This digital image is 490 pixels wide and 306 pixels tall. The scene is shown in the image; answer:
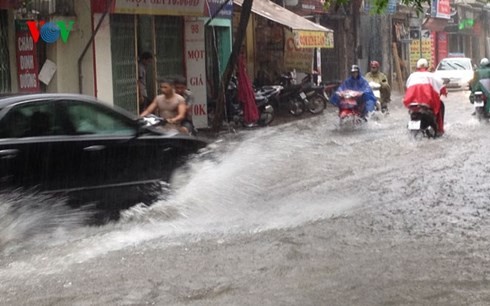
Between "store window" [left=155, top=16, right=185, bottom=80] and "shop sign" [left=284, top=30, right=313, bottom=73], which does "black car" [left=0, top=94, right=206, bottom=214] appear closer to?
"store window" [left=155, top=16, right=185, bottom=80]

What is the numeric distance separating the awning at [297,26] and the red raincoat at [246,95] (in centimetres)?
194

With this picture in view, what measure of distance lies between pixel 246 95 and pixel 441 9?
2579 cm

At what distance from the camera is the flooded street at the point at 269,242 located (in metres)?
5.89

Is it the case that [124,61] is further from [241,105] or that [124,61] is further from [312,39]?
[312,39]

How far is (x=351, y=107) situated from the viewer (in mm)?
18062

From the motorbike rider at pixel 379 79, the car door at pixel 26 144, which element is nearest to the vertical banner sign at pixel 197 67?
the motorbike rider at pixel 379 79

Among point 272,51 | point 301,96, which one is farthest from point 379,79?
point 272,51

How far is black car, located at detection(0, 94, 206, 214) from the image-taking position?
24.4 feet

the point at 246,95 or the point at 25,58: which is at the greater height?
the point at 25,58

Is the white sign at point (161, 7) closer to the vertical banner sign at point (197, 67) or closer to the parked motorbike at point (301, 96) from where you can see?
the vertical banner sign at point (197, 67)

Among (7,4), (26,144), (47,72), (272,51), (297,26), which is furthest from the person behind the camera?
(272,51)

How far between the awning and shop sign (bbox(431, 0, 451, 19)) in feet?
64.5

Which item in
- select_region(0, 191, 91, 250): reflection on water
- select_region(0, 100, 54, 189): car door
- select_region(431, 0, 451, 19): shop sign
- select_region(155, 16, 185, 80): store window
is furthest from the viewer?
select_region(431, 0, 451, 19): shop sign

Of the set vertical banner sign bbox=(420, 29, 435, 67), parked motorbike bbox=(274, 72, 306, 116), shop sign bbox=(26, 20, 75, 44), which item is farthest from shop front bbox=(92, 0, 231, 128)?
vertical banner sign bbox=(420, 29, 435, 67)
